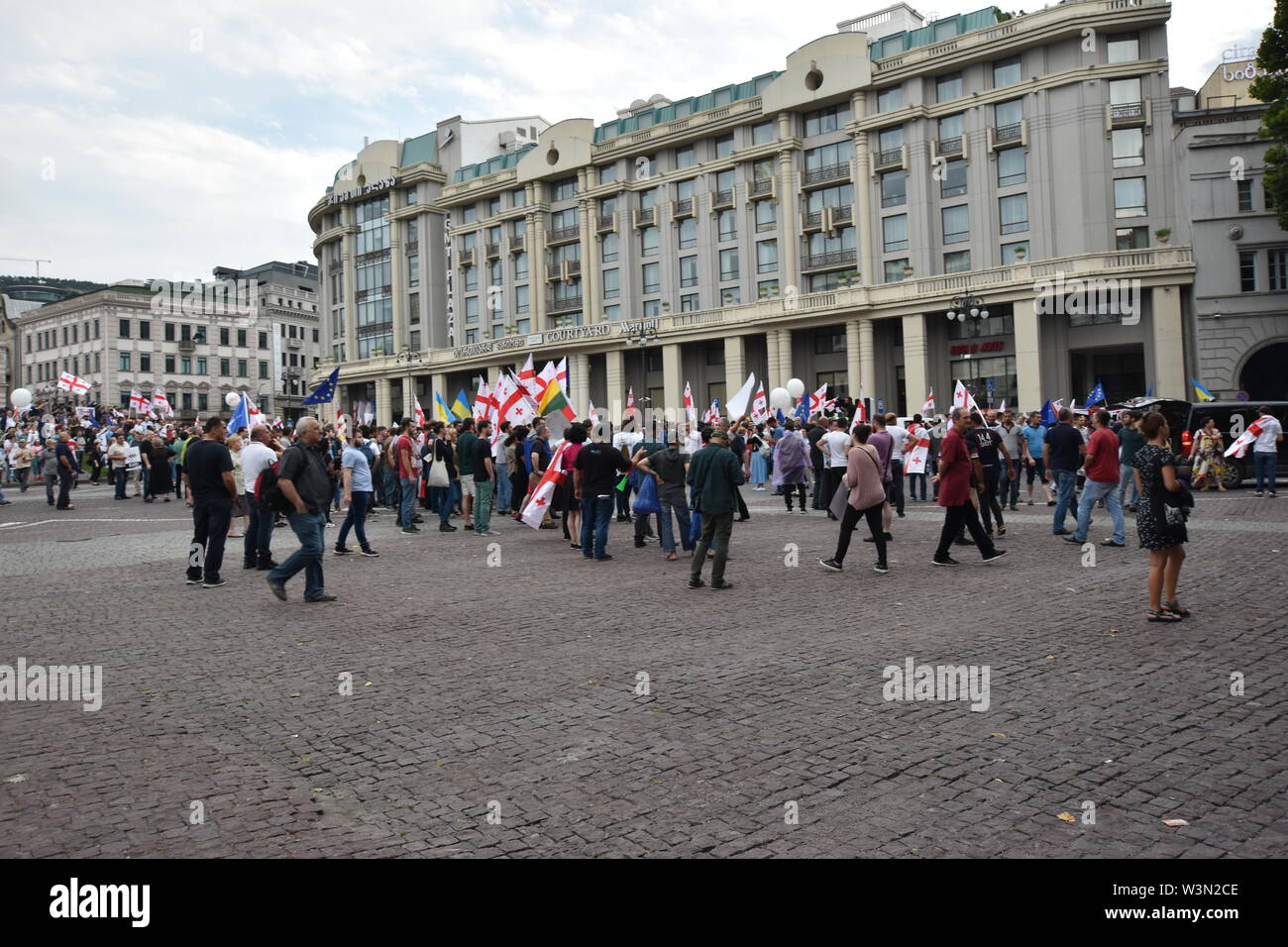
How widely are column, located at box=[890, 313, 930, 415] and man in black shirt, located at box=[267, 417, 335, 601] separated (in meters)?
40.4

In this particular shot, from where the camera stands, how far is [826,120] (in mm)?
51125

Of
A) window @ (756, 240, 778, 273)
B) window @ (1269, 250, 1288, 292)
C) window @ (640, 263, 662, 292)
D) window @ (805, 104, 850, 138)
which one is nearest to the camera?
window @ (1269, 250, 1288, 292)

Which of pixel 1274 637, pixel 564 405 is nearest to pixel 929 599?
pixel 1274 637

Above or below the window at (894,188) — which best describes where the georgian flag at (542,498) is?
below

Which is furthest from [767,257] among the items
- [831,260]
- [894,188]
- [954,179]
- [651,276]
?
[954,179]

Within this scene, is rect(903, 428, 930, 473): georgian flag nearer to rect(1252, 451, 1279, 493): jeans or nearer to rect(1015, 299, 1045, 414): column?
rect(1252, 451, 1279, 493): jeans

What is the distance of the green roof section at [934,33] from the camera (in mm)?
47500

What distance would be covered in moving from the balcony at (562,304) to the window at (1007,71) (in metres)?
29.3

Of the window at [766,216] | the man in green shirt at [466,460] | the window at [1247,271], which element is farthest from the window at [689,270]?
the man in green shirt at [466,460]

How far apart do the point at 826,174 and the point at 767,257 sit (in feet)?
18.4

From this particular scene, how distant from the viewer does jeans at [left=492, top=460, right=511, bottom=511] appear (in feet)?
65.6

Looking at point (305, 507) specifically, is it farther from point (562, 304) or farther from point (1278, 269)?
point (562, 304)

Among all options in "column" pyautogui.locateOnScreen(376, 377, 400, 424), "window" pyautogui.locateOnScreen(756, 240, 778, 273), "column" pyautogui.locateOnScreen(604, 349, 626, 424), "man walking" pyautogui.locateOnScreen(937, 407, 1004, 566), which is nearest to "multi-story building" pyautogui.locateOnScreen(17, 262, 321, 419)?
"column" pyautogui.locateOnScreen(376, 377, 400, 424)

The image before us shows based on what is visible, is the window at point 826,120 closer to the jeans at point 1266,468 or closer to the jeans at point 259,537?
the jeans at point 1266,468
